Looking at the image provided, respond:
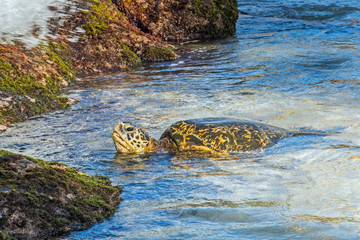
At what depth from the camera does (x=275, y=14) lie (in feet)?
65.5

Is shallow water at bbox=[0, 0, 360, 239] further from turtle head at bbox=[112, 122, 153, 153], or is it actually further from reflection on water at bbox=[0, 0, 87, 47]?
reflection on water at bbox=[0, 0, 87, 47]

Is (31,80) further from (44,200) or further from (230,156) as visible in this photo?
(44,200)

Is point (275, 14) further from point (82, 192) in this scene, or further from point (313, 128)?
point (82, 192)

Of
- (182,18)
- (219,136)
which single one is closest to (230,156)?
(219,136)

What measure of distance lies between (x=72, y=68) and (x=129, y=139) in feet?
17.6

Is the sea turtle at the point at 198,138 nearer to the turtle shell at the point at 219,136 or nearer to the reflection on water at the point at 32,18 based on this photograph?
the turtle shell at the point at 219,136

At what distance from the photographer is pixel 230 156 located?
5547 millimetres

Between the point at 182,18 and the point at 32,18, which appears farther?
the point at 182,18

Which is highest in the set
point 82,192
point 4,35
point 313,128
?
point 4,35

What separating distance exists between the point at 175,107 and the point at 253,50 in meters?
6.07

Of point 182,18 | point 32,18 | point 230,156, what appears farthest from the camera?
point 182,18

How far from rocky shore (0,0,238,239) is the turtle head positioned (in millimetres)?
1458

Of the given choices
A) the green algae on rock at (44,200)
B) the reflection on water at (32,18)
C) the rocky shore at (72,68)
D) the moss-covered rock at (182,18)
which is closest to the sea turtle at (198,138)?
the rocky shore at (72,68)

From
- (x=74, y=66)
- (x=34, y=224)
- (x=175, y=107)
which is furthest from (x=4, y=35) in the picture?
(x=34, y=224)
